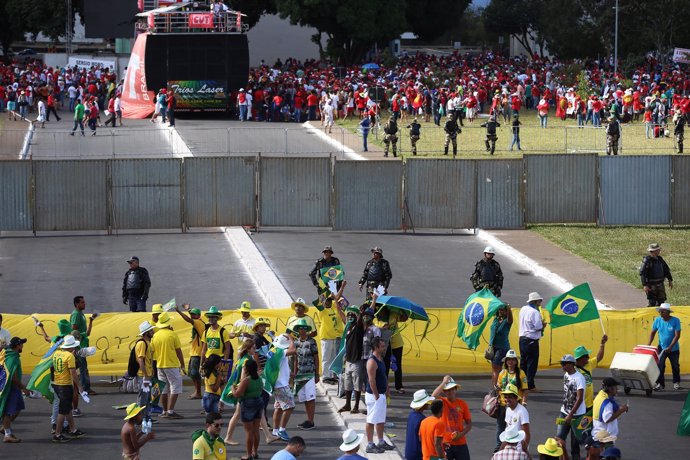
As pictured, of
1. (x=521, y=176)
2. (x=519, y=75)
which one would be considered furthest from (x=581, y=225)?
(x=519, y=75)

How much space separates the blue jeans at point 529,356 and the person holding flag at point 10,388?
6704mm

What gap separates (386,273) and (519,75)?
4410 centimetres

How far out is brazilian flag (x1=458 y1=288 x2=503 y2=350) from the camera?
18094 millimetres

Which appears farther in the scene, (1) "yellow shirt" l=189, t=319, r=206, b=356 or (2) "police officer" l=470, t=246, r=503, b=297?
(2) "police officer" l=470, t=246, r=503, b=297

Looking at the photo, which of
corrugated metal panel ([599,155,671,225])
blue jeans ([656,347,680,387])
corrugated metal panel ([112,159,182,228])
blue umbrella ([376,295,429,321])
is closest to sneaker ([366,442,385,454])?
blue umbrella ([376,295,429,321])

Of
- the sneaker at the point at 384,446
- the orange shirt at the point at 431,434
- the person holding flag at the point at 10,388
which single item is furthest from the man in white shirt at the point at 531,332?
the person holding flag at the point at 10,388

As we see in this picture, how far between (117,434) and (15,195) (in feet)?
52.2

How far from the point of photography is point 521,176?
32.1m

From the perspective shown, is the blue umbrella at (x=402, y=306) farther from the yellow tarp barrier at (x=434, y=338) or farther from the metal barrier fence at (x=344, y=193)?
the metal barrier fence at (x=344, y=193)

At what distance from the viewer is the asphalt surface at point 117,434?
50.6ft

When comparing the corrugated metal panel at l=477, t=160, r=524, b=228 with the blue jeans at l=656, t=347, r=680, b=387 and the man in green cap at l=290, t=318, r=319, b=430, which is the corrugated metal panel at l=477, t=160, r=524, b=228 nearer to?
the blue jeans at l=656, t=347, r=680, b=387

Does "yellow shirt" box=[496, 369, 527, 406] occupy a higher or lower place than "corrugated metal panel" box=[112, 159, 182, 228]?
lower

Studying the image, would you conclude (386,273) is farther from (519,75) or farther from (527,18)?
(527,18)

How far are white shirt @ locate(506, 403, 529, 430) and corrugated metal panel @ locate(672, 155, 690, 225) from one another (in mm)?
19316
